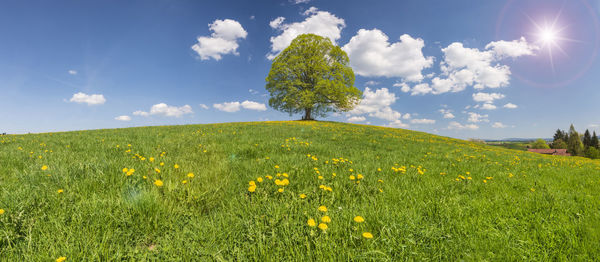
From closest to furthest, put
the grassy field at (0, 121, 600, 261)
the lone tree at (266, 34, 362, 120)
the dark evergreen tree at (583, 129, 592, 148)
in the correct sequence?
the grassy field at (0, 121, 600, 261)
the lone tree at (266, 34, 362, 120)
the dark evergreen tree at (583, 129, 592, 148)

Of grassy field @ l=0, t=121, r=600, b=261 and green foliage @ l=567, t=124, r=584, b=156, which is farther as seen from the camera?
green foliage @ l=567, t=124, r=584, b=156

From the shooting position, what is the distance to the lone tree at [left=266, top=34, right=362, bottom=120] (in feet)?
103

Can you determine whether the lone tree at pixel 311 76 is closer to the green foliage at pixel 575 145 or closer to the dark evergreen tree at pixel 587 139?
the green foliage at pixel 575 145

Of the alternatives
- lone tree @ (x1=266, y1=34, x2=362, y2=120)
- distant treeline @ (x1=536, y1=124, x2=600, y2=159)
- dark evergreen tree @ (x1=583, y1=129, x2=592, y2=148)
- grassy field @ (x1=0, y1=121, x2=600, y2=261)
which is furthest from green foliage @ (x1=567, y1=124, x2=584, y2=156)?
grassy field @ (x1=0, y1=121, x2=600, y2=261)

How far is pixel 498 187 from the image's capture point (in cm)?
385

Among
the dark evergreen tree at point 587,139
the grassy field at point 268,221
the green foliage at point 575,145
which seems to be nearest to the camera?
the grassy field at point 268,221

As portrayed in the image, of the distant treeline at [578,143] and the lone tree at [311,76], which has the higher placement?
the lone tree at [311,76]

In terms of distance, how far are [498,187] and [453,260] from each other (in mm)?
3039

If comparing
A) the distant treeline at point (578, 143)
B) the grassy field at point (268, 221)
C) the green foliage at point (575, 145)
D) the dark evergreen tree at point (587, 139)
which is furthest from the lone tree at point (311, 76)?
the dark evergreen tree at point (587, 139)

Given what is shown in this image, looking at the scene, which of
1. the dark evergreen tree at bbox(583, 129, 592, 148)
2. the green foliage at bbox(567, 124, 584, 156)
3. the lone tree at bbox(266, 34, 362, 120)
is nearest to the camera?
the lone tree at bbox(266, 34, 362, 120)

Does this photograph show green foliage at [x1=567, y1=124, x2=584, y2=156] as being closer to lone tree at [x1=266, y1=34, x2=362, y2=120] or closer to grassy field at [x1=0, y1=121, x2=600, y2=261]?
lone tree at [x1=266, y1=34, x2=362, y2=120]

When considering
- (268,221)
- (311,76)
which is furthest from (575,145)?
(268,221)

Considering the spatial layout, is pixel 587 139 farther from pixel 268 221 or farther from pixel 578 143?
pixel 268 221

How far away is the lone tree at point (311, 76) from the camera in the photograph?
103 feet
